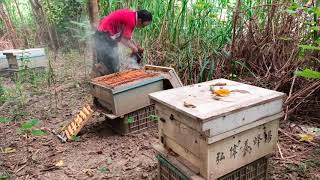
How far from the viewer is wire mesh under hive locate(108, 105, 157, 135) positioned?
4.15m

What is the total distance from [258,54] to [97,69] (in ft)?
9.97

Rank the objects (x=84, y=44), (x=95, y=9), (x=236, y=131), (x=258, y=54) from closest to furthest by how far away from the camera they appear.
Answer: (x=236, y=131)
(x=258, y=54)
(x=95, y=9)
(x=84, y=44)

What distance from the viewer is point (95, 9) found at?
6156mm

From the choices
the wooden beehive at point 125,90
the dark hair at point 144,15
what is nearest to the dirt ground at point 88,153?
the wooden beehive at point 125,90

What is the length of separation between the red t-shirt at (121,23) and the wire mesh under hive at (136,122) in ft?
5.32

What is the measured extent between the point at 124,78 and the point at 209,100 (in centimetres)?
205

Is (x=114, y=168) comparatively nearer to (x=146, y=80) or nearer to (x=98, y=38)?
(x=146, y=80)

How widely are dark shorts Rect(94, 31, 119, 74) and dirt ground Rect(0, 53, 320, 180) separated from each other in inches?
37.7

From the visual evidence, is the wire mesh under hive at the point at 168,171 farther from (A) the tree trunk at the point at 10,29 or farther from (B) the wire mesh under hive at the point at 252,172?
(A) the tree trunk at the point at 10,29

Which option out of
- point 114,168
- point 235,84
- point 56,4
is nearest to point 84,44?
point 56,4

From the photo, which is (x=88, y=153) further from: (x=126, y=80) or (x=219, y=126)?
(x=219, y=126)

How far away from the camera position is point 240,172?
98.4 inches

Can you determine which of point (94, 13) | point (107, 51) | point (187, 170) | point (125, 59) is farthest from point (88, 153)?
point (94, 13)

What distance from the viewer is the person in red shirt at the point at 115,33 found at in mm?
5148
